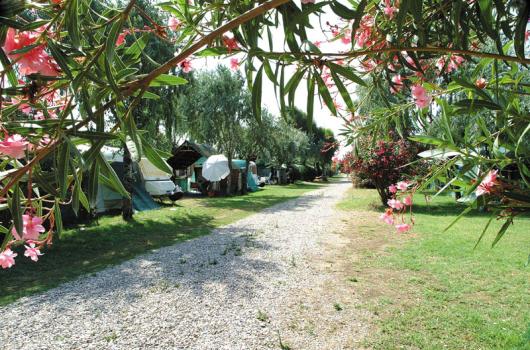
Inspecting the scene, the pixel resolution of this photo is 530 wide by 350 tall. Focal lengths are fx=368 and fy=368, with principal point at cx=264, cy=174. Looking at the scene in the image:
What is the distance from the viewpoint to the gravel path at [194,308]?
3.13 metres

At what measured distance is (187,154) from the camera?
55.8 ft

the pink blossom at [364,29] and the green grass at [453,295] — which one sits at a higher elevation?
the pink blossom at [364,29]

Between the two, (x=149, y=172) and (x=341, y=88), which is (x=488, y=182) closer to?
(x=341, y=88)

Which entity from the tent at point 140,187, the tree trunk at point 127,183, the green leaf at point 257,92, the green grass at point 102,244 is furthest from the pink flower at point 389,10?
the tent at point 140,187

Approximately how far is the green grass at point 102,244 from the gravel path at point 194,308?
402 millimetres

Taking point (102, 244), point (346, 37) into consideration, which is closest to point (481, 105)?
point (346, 37)

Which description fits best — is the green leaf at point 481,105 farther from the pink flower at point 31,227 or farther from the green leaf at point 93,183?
the pink flower at point 31,227

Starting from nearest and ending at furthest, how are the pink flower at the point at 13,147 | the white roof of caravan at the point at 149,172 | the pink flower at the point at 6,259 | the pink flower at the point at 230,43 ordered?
the pink flower at the point at 13,147 → the pink flower at the point at 230,43 → the pink flower at the point at 6,259 → the white roof of caravan at the point at 149,172

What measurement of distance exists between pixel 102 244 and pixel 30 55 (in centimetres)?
662

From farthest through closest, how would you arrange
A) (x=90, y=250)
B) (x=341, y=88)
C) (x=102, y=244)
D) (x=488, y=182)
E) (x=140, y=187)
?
1. (x=140, y=187)
2. (x=102, y=244)
3. (x=90, y=250)
4. (x=488, y=182)
5. (x=341, y=88)

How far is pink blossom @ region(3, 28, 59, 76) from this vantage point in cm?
91

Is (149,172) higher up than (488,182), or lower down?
higher up

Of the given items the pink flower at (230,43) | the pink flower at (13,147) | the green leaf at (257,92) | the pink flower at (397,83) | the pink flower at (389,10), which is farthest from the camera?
the pink flower at (397,83)

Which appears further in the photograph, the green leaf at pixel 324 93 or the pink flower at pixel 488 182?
the pink flower at pixel 488 182
